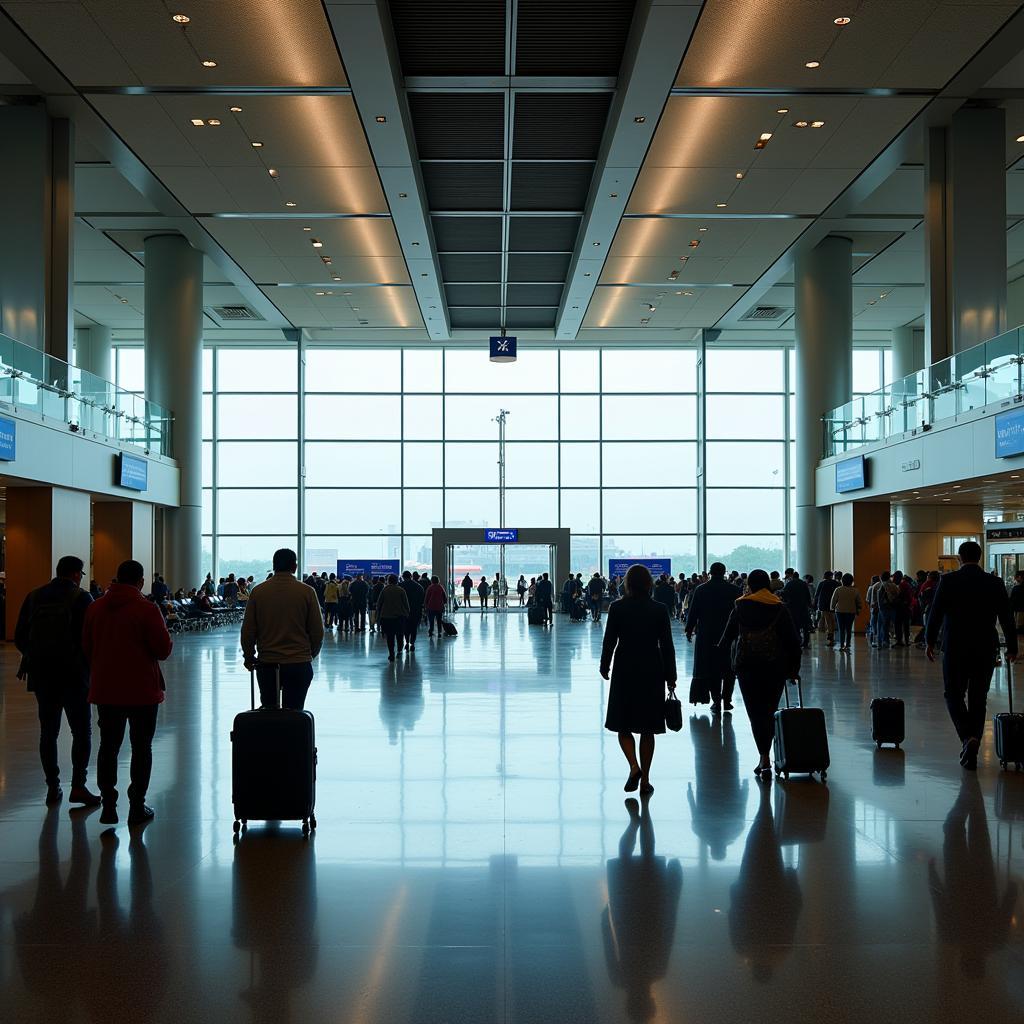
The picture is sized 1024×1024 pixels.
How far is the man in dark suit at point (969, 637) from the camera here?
8336 mm

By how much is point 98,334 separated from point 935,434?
1149 inches

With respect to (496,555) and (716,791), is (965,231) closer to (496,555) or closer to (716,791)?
(716,791)

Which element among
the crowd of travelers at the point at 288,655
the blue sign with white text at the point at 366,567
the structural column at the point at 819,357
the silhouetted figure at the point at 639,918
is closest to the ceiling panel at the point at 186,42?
the crowd of travelers at the point at 288,655

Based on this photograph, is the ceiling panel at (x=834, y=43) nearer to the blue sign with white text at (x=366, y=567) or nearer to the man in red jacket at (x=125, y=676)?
the man in red jacket at (x=125, y=676)

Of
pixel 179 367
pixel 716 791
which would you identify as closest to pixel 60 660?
pixel 716 791

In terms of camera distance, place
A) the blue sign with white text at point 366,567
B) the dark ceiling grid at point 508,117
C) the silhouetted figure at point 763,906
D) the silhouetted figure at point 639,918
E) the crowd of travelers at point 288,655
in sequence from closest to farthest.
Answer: the silhouetted figure at point 639,918 → the silhouetted figure at point 763,906 → the crowd of travelers at point 288,655 → the dark ceiling grid at point 508,117 → the blue sign with white text at point 366,567

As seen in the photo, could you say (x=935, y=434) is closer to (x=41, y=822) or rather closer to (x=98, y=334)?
(x=41, y=822)

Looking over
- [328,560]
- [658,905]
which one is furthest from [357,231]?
[658,905]

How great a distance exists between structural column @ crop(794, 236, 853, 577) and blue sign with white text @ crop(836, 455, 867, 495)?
2.30 metres

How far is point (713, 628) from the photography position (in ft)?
36.6

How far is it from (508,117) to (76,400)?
9.99m

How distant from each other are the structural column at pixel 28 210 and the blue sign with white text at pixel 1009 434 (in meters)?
16.4

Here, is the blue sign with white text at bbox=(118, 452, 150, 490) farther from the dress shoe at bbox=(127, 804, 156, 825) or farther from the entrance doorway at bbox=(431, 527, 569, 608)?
the dress shoe at bbox=(127, 804, 156, 825)

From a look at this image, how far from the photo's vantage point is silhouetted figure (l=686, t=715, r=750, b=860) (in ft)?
20.5
